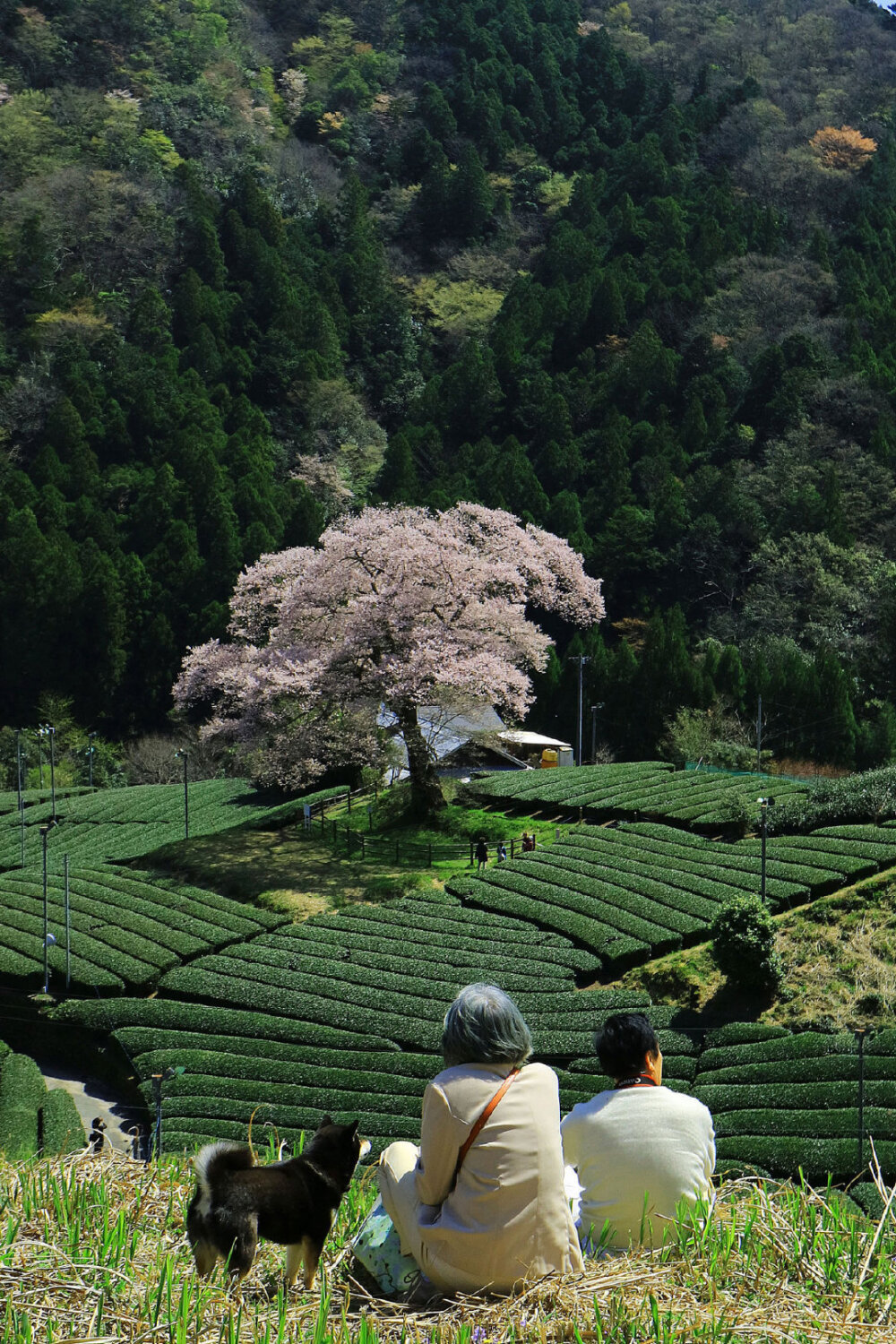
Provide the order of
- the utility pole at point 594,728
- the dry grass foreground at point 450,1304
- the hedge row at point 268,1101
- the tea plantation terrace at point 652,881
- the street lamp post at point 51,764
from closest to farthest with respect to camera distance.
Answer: the dry grass foreground at point 450,1304 < the hedge row at point 268,1101 < the tea plantation terrace at point 652,881 < the street lamp post at point 51,764 < the utility pole at point 594,728

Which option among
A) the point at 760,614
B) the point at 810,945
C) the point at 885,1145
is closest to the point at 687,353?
the point at 760,614

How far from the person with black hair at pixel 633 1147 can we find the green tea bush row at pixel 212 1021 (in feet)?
52.4

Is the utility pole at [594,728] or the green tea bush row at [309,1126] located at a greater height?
the green tea bush row at [309,1126]

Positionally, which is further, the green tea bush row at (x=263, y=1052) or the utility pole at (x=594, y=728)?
the utility pole at (x=594, y=728)

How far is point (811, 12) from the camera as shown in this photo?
101 m

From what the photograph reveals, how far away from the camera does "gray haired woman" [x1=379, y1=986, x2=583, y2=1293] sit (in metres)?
4.33

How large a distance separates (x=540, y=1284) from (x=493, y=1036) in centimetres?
81

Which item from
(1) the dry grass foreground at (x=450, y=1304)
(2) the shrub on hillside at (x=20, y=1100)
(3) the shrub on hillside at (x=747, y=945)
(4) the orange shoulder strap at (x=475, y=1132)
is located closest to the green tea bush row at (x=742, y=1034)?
(3) the shrub on hillside at (x=747, y=945)

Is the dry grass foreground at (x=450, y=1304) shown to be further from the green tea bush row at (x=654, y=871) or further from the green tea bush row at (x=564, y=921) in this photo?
the green tea bush row at (x=654, y=871)

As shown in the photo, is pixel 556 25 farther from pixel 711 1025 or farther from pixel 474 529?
pixel 711 1025

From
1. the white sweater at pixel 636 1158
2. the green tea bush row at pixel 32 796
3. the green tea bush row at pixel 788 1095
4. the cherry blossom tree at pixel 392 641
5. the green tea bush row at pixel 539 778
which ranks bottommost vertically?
the green tea bush row at pixel 32 796

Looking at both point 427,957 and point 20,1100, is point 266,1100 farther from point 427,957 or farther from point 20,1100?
point 427,957

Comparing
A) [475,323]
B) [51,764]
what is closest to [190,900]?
[51,764]

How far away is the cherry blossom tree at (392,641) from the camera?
96.3ft
